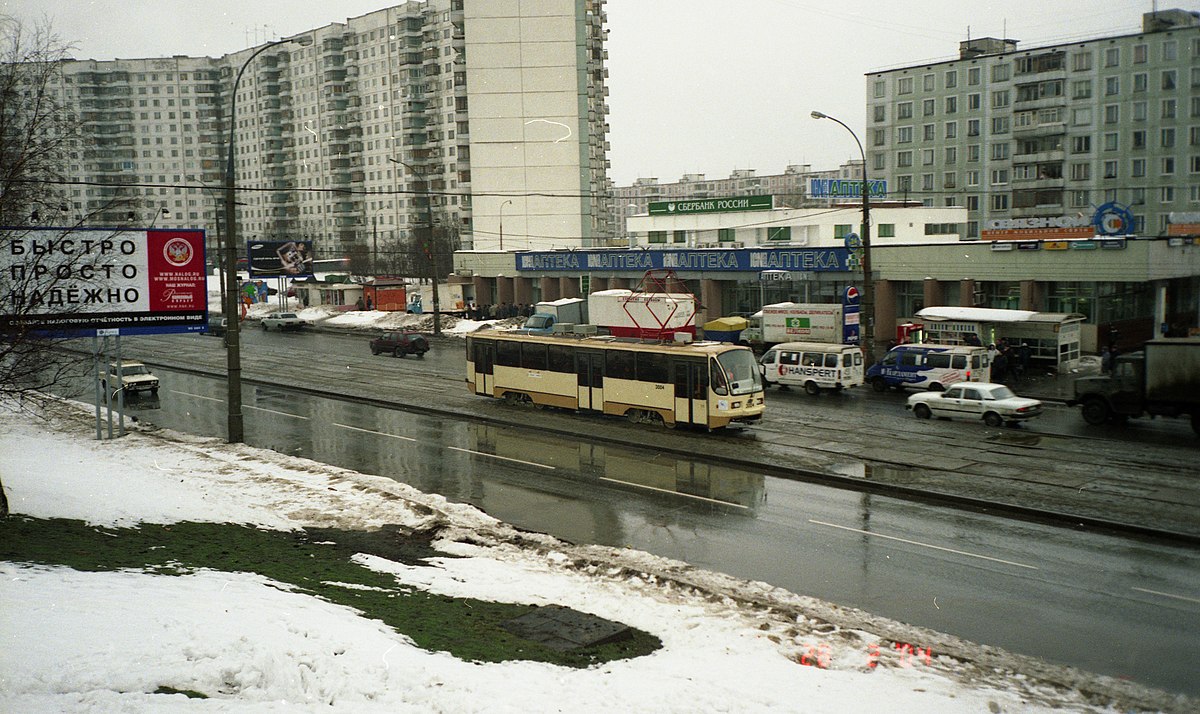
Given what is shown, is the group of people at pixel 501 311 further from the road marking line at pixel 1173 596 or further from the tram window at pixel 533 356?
the road marking line at pixel 1173 596

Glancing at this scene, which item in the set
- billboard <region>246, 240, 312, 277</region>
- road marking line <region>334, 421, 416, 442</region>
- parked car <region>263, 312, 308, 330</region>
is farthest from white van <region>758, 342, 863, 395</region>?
parked car <region>263, 312, 308, 330</region>

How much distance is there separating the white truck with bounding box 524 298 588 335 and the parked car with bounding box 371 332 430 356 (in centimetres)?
558

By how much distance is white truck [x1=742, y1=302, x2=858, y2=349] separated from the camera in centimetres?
3844

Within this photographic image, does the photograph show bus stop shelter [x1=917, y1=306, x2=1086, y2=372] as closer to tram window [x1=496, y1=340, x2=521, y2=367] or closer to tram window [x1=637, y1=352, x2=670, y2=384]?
tram window [x1=637, y1=352, x2=670, y2=384]

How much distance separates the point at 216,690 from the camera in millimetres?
6832

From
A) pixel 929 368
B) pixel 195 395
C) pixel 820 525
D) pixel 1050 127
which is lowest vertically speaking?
pixel 820 525

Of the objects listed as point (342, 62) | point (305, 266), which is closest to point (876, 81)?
point (305, 266)

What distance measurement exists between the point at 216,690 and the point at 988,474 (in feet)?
52.9

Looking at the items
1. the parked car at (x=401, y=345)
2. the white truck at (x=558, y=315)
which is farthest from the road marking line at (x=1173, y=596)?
the parked car at (x=401, y=345)

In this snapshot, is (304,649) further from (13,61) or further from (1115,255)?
(1115,255)

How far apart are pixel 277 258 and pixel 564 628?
5037 cm

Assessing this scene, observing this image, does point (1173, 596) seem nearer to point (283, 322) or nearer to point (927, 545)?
point (927, 545)

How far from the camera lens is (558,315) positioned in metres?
49.1

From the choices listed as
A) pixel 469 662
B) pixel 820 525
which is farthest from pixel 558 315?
pixel 469 662
